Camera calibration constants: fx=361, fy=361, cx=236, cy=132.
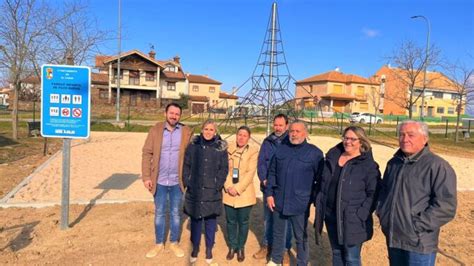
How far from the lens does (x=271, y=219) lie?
414 centimetres

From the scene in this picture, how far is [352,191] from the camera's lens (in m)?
2.88

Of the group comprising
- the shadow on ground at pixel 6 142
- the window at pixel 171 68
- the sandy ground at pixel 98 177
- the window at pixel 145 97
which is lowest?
the sandy ground at pixel 98 177

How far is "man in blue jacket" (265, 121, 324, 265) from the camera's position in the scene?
11.2 feet

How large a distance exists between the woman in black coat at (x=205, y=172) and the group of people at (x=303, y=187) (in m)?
0.01

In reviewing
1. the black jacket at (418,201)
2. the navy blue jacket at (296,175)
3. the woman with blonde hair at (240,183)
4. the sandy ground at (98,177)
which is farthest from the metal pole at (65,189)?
the black jacket at (418,201)

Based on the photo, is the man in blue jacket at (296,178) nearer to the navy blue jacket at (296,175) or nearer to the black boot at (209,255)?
the navy blue jacket at (296,175)

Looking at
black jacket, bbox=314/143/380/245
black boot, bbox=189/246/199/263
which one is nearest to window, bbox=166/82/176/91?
black boot, bbox=189/246/199/263

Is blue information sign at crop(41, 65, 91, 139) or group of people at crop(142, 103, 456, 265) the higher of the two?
blue information sign at crop(41, 65, 91, 139)

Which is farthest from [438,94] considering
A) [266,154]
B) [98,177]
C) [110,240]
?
[110,240]

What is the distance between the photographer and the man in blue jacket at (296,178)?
11.2ft

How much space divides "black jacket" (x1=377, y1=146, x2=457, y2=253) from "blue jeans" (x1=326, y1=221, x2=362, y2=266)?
47 centimetres

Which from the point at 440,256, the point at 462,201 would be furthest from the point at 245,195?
the point at 462,201

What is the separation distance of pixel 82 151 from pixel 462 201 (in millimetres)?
10879

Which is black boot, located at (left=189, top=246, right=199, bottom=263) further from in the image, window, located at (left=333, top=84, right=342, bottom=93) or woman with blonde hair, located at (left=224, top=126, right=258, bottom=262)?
window, located at (left=333, top=84, right=342, bottom=93)
